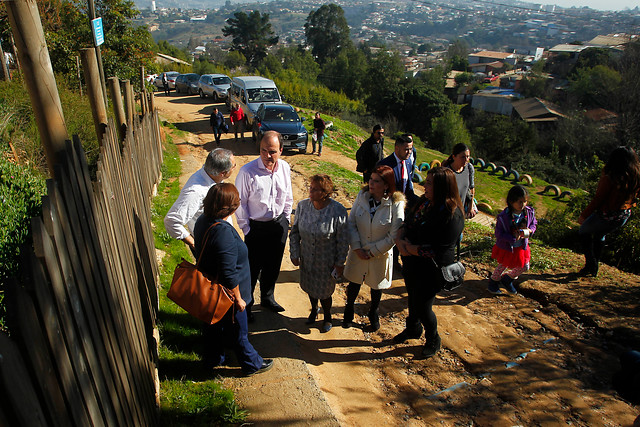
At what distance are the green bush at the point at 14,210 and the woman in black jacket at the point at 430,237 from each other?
3.13 m

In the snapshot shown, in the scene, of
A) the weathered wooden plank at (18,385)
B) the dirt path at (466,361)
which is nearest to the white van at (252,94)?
the dirt path at (466,361)

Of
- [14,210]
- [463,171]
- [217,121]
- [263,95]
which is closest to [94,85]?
[14,210]

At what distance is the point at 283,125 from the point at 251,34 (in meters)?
66.9

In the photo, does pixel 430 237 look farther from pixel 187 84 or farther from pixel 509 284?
pixel 187 84

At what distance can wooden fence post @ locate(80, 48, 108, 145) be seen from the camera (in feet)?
13.0

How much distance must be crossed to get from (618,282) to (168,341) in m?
5.74

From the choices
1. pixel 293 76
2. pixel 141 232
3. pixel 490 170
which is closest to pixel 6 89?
pixel 141 232

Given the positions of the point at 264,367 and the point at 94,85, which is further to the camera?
the point at 94,85

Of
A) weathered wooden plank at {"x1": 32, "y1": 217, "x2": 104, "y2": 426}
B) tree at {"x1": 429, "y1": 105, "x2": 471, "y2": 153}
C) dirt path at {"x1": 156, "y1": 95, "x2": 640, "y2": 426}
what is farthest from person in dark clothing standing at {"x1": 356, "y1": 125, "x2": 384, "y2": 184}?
tree at {"x1": 429, "y1": 105, "x2": 471, "y2": 153}

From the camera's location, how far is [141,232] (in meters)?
4.08

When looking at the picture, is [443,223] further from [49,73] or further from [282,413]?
[49,73]

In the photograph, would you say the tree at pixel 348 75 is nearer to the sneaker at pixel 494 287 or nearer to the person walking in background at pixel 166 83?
the person walking in background at pixel 166 83

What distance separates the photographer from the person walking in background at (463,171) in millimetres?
5395

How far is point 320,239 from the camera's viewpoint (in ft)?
13.5
